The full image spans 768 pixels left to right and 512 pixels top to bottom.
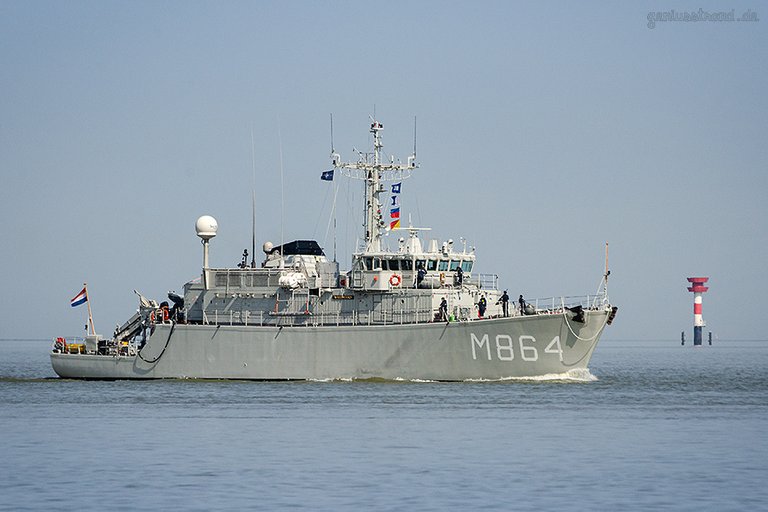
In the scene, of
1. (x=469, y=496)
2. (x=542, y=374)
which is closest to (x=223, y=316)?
(x=542, y=374)

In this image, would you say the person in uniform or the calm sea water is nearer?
the calm sea water

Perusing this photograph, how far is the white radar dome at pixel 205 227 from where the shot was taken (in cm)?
5253

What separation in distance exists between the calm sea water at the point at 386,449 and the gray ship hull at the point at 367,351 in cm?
106

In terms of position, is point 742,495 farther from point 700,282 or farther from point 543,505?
point 700,282

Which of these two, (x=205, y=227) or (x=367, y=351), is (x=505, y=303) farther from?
(x=205, y=227)

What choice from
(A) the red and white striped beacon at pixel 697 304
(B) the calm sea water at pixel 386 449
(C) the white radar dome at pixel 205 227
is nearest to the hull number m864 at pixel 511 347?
(B) the calm sea water at pixel 386 449

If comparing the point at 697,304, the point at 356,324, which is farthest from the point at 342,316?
the point at 697,304

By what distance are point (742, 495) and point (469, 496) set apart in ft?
17.9

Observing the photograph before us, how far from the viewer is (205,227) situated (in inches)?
2067

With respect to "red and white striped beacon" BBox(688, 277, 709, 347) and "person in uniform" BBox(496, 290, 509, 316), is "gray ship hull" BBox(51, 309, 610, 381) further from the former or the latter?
"red and white striped beacon" BBox(688, 277, 709, 347)

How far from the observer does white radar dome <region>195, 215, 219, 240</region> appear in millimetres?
52531

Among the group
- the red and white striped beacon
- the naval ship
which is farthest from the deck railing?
the red and white striped beacon

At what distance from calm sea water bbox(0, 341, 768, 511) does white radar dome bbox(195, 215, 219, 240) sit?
8808 mm

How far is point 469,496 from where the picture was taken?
22.8 m
